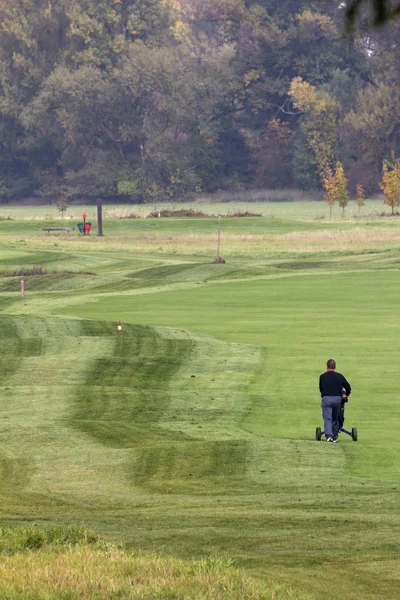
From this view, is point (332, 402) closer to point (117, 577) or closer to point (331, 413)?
point (331, 413)

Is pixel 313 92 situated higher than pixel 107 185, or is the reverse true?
pixel 313 92

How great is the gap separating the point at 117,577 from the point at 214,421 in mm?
11123

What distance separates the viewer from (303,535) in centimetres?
1119

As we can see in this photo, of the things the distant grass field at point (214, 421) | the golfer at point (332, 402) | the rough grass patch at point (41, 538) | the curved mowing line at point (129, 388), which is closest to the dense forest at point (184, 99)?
the distant grass field at point (214, 421)

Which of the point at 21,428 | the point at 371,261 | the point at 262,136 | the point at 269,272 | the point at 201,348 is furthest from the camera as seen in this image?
the point at 262,136

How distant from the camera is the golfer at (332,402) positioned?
17812 millimetres

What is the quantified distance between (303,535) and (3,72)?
425 ft

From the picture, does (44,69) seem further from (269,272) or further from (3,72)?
(269,272)

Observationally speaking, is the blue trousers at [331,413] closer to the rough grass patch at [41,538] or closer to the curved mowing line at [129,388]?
the curved mowing line at [129,388]

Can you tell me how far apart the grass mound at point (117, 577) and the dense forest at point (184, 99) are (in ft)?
396

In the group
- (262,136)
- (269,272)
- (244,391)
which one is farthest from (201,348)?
(262,136)

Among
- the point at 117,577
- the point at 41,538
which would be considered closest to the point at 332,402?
the point at 41,538

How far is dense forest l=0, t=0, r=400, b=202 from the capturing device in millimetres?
130500

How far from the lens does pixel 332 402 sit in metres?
17.9
